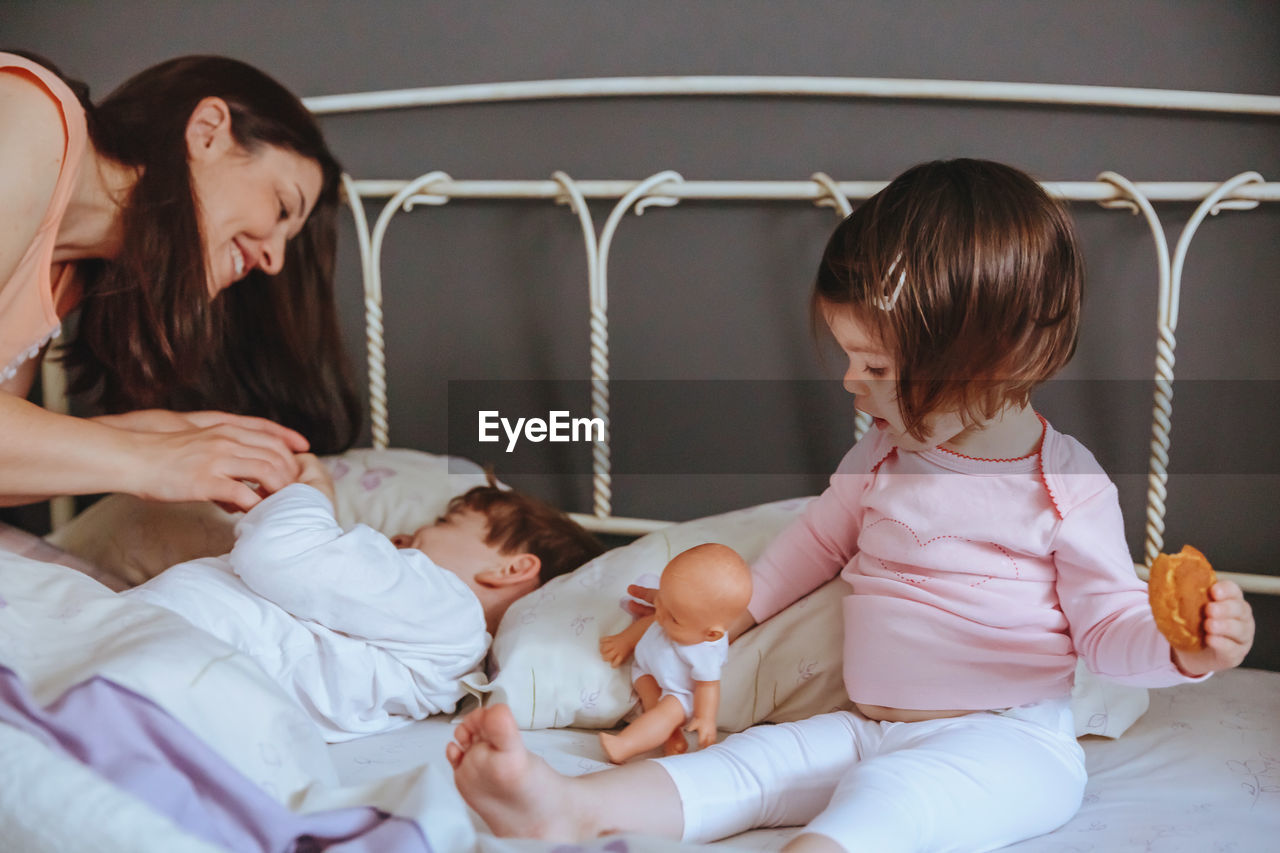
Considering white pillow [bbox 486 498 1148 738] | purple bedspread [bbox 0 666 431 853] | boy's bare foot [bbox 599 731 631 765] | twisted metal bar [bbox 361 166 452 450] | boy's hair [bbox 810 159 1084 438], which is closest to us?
purple bedspread [bbox 0 666 431 853]

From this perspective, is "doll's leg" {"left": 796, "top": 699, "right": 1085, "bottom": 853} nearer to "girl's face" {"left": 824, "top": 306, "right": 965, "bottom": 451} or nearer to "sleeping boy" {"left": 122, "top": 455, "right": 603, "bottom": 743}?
"girl's face" {"left": 824, "top": 306, "right": 965, "bottom": 451}

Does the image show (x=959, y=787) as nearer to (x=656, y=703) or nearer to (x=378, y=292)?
(x=656, y=703)

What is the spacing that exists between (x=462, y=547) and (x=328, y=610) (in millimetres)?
246

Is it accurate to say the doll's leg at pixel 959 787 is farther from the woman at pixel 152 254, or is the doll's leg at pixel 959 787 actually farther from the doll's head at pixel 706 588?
the woman at pixel 152 254

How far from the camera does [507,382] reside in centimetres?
165

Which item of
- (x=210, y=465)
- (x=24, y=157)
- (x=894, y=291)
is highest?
(x=24, y=157)

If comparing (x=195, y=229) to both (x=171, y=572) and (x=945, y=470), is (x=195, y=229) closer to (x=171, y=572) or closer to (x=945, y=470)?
(x=171, y=572)

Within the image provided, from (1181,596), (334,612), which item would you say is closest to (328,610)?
(334,612)

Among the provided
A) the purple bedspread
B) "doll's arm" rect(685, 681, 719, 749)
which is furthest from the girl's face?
the purple bedspread

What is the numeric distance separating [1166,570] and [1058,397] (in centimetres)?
65

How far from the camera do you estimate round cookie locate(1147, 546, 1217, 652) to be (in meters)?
0.74

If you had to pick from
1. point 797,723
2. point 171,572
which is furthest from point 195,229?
point 797,723

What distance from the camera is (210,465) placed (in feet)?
3.54

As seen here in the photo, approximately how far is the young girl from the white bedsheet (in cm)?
4
